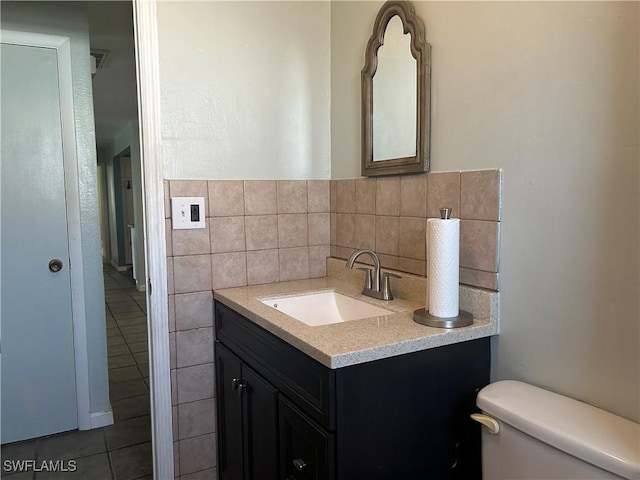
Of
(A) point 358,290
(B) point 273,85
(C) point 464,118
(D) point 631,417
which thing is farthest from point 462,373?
(B) point 273,85

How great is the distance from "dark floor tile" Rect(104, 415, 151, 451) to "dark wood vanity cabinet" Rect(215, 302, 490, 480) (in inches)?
44.8

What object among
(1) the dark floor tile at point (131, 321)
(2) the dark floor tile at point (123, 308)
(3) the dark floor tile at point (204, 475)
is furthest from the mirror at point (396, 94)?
(2) the dark floor tile at point (123, 308)

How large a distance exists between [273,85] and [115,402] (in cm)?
212

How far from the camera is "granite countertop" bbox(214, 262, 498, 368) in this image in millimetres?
1146

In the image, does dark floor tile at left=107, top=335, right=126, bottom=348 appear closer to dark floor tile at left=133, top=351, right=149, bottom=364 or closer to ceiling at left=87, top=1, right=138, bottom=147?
dark floor tile at left=133, top=351, right=149, bottom=364

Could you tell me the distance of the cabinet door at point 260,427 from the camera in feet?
4.71

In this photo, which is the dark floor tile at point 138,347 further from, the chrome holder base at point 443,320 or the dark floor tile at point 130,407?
the chrome holder base at point 443,320

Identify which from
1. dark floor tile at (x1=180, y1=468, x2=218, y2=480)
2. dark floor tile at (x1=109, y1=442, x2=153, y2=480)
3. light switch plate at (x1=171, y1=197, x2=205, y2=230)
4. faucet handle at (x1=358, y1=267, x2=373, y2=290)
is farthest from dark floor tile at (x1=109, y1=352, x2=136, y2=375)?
faucet handle at (x1=358, y1=267, x2=373, y2=290)

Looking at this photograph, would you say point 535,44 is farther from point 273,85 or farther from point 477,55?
point 273,85

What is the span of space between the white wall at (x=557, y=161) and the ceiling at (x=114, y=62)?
6.31 feet

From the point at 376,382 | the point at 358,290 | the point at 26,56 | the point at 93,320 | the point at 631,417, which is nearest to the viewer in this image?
the point at 631,417

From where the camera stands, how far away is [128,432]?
2.50 m

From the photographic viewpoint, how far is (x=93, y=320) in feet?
8.21

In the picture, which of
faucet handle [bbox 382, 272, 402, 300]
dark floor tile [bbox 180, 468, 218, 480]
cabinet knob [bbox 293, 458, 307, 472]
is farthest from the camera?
dark floor tile [bbox 180, 468, 218, 480]
